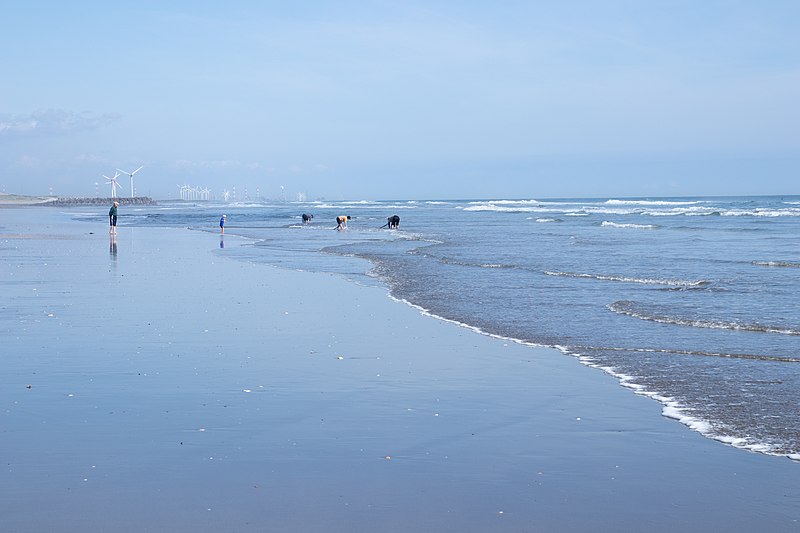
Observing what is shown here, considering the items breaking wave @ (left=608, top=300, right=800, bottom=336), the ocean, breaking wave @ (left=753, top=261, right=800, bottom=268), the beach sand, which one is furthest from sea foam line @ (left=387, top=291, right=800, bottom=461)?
breaking wave @ (left=753, top=261, right=800, bottom=268)

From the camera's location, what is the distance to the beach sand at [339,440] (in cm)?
554

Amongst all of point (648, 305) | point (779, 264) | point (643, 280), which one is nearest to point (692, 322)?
point (648, 305)

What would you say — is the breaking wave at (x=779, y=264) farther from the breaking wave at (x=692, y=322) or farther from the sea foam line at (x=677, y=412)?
the sea foam line at (x=677, y=412)

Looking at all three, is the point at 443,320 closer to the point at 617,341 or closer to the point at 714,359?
the point at 617,341

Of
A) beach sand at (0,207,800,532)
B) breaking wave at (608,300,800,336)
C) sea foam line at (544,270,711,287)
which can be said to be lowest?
sea foam line at (544,270,711,287)

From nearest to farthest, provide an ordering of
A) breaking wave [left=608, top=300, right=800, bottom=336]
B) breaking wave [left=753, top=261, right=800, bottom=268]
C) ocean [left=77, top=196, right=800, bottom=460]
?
ocean [left=77, top=196, right=800, bottom=460], breaking wave [left=608, top=300, right=800, bottom=336], breaking wave [left=753, top=261, right=800, bottom=268]

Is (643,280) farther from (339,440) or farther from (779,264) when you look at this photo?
(339,440)

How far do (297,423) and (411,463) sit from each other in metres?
1.49

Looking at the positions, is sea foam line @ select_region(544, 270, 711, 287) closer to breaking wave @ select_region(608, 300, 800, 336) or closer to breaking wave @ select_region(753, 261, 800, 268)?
breaking wave @ select_region(608, 300, 800, 336)

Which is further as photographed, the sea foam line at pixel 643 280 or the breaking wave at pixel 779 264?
the breaking wave at pixel 779 264

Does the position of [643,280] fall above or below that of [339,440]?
below

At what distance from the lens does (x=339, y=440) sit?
7152 mm

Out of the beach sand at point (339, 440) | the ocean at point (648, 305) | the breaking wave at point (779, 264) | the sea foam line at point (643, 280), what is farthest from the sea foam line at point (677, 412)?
the breaking wave at point (779, 264)

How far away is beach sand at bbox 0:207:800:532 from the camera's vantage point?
554cm
